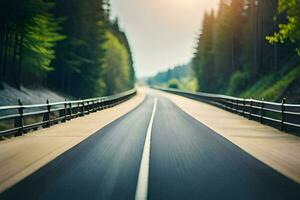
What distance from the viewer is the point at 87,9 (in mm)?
51031

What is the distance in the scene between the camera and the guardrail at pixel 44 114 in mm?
15445

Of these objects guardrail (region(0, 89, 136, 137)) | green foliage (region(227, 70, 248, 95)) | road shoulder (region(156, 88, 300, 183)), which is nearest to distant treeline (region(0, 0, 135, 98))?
guardrail (region(0, 89, 136, 137))

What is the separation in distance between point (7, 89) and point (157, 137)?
2319cm

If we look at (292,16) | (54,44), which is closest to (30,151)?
(292,16)

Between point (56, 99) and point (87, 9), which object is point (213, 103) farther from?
point (87, 9)

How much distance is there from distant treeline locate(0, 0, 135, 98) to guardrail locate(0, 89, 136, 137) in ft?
20.5

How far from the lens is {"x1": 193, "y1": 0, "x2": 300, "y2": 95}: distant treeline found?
55.6 m

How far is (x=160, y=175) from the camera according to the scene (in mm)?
8008

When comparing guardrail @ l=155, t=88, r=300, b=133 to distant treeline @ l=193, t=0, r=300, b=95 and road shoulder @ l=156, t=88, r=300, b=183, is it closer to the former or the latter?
road shoulder @ l=156, t=88, r=300, b=183

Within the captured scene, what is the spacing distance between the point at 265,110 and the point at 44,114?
10.3 m

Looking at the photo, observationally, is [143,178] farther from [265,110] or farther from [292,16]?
[265,110]

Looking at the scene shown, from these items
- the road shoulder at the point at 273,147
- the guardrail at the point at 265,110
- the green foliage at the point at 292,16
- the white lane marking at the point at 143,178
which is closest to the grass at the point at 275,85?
the guardrail at the point at 265,110

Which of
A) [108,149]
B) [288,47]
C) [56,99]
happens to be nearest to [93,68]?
[56,99]

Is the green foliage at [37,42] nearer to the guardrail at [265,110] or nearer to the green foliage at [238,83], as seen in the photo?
the guardrail at [265,110]
